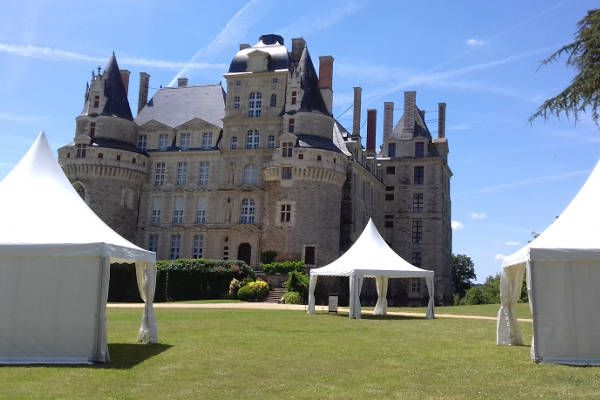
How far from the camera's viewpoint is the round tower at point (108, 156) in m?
41.7

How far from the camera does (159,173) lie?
44031mm

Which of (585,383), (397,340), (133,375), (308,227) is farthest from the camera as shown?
(308,227)

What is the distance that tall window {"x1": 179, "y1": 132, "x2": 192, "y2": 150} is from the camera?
43875mm

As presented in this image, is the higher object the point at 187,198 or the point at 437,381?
the point at 187,198

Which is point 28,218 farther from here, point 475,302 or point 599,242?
point 475,302

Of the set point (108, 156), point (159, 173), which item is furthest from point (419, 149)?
point (108, 156)

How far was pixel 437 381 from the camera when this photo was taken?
29.0ft

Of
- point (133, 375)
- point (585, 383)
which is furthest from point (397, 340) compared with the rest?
point (133, 375)

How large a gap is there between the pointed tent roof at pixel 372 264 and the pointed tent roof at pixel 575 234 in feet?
30.6

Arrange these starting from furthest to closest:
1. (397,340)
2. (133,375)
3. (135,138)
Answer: (135,138) < (397,340) < (133,375)

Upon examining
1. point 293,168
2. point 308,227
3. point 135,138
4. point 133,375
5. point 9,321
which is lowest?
point 133,375

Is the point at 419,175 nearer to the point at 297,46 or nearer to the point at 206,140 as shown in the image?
the point at 297,46

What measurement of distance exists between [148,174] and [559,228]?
36.1 meters

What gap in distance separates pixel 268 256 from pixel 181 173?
9598mm
